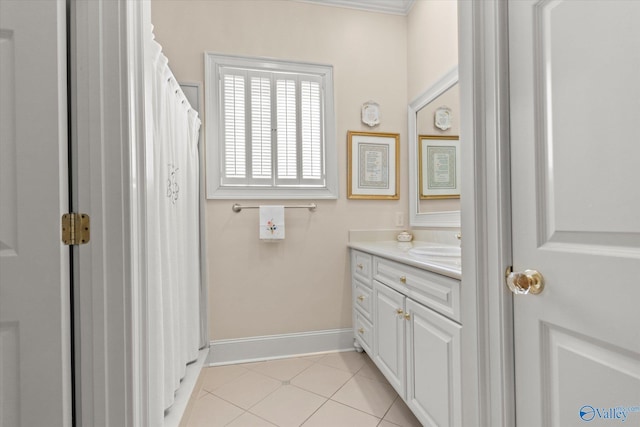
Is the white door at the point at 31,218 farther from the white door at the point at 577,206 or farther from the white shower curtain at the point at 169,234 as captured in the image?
the white door at the point at 577,206

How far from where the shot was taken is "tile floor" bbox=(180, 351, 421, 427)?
5.06 ft

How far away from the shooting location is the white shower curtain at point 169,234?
115 cm

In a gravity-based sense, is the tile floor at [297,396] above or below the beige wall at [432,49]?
below

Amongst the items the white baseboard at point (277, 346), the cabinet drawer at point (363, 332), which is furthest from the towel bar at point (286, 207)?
the white baseboard at point (277, 346)

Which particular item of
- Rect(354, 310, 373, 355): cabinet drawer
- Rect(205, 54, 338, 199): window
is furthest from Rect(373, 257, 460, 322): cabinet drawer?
Rect(205, 54, 338, 199): window

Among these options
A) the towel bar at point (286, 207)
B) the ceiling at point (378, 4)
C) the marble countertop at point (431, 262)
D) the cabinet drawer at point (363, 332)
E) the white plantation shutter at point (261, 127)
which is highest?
the ceiling at point (378, 4)

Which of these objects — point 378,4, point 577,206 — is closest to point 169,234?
point 577,206

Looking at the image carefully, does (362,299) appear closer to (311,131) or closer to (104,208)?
(311,131)

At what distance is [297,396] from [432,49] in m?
2.55

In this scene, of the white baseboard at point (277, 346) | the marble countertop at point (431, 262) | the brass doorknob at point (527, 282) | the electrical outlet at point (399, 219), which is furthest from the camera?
the electrical outlet at point (399, 219)

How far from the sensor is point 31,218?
745 millimetres

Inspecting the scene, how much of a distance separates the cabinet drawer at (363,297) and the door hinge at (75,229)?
61.8 inches

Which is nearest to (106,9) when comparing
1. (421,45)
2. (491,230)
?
(491,230)

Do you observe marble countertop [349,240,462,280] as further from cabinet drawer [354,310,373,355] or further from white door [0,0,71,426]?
white door [0,0,71,426]
